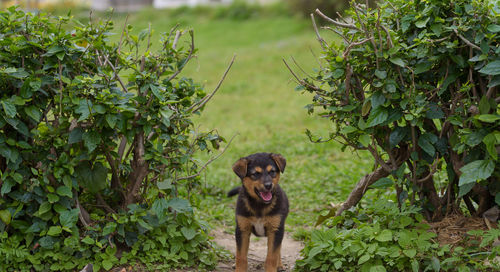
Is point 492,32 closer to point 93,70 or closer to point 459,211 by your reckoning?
point 459,211

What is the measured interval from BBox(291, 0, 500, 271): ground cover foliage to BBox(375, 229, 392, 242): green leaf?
11mm

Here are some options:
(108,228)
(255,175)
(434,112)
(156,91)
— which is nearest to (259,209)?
(255,175)

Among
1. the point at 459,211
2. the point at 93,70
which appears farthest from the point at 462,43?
the point at 93,70

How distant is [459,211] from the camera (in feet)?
18.8

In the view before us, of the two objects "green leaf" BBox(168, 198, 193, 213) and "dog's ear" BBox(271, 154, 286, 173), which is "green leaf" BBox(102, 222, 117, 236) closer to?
"green leaf" BBox(168, 198, 193, 213)

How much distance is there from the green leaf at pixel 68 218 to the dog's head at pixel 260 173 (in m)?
1.54

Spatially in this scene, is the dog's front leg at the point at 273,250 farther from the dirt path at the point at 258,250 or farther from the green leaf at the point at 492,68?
the green leaf at the point at 492,68

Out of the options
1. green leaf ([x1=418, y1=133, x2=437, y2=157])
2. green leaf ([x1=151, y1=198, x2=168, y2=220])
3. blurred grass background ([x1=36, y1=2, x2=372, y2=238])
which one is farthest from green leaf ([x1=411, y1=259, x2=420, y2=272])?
green leaf ([x1=151, y1=198, x2=168, y2=220])

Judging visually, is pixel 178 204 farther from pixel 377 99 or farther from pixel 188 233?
pixel 377 99

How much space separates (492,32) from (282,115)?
349 inches

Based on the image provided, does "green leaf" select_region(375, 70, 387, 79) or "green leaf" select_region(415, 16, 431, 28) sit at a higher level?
"green leaf" select_region(415, 16, 431, 28)

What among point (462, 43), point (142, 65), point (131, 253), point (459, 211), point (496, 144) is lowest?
point (131, 253)

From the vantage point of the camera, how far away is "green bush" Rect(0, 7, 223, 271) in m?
5.42

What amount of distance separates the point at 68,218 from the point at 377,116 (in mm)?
2910
